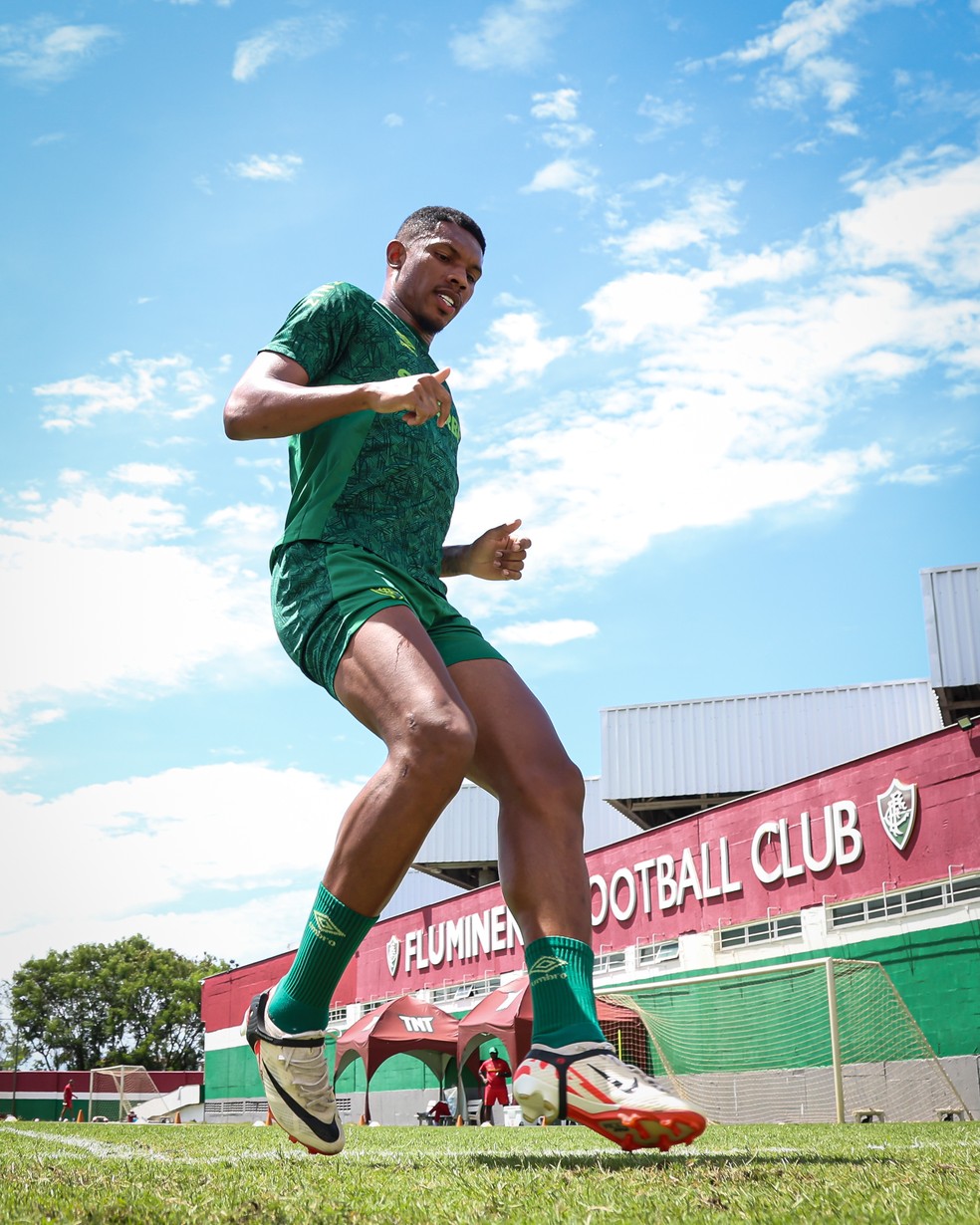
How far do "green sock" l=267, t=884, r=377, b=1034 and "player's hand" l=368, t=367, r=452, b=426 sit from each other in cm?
104

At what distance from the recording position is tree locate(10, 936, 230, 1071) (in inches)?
2219

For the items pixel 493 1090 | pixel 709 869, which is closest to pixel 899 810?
pixel 709 869

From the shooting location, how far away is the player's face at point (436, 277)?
320cm

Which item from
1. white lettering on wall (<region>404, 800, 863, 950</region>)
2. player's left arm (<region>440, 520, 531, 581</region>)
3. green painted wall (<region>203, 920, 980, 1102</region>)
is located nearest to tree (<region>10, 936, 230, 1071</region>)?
white lettering on wall (<region>404, 800, 863, 950</region>)

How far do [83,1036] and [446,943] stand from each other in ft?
120

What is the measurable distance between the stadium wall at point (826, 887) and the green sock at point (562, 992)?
14.2m

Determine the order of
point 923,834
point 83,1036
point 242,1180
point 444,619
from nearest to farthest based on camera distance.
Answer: point 242,1180 < point 444,619 < point 923,834 < point 83,1036

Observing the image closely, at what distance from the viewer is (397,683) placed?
8.04ft

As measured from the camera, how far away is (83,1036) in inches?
2235

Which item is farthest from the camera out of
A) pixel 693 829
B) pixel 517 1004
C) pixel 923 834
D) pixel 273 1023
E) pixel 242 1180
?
pixel 693 829

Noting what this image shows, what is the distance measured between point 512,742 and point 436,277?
136 centimetres

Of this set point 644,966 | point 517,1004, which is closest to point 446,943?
point 644,966

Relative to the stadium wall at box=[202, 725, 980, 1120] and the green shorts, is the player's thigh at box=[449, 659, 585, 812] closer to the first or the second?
the green shorts

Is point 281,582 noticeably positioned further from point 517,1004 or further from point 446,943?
point 446,943
